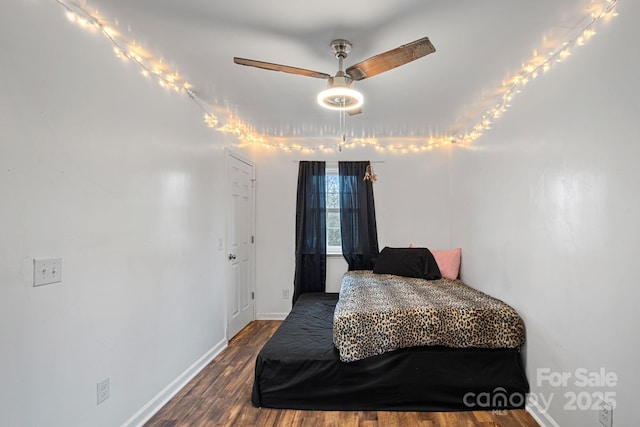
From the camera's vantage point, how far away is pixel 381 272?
12.8 ft

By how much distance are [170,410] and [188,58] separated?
2.37 metres

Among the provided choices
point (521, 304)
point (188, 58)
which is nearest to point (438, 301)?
point (521, 304)

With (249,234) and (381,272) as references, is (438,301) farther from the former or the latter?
(249,234)

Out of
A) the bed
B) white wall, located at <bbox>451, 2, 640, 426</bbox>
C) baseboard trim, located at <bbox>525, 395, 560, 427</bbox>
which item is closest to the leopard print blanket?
the bed

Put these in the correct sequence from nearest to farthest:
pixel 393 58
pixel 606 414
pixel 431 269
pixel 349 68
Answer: pixel 606 414, pixel 393 58, pixel 349 68, pixel 431 269

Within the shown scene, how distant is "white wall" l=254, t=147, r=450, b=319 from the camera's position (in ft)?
14.1

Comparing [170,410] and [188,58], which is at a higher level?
[188,58]

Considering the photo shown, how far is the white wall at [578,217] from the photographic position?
1467 millimetres

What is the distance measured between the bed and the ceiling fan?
148 centimetres

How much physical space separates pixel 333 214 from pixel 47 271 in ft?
10.6

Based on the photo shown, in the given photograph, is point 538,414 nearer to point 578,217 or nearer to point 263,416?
point 578,217

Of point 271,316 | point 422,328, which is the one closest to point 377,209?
point 271,316

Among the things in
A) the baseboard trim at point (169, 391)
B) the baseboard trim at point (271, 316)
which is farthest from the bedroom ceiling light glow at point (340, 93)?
the baseboard trim at point (271, 316)

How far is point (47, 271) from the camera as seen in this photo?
1.46m
